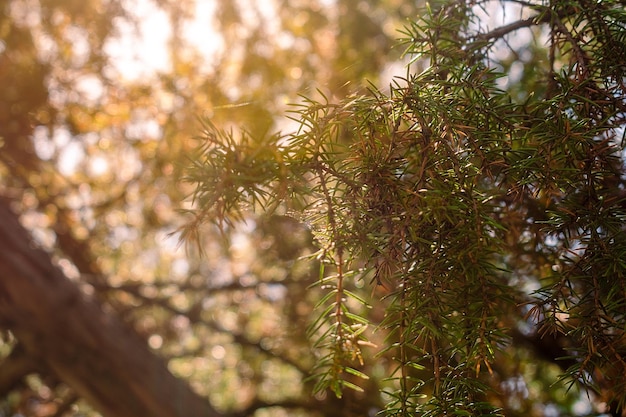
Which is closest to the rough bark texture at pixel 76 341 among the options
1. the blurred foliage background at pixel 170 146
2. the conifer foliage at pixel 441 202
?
the blurred foliage background at pixel 170 146

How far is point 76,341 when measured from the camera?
220 cm

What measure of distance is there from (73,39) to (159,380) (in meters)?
1.70

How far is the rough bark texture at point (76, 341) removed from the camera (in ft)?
7.06

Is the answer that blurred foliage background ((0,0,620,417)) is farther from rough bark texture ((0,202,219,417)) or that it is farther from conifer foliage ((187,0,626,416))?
conifer foliage ((187,0,626,416))

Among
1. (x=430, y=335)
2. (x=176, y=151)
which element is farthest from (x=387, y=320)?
(x=176, y=151)

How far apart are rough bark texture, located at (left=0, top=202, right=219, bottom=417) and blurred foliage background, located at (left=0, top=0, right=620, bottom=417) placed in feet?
0.65

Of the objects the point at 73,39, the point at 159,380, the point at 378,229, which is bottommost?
the point at 378,229

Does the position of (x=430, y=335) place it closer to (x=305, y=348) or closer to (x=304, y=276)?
(x=304, y=276)

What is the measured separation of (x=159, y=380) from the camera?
2229mm

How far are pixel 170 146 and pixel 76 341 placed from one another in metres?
0.89

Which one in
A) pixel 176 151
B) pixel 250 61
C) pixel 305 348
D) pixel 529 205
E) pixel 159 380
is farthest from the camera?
pixel 250 61

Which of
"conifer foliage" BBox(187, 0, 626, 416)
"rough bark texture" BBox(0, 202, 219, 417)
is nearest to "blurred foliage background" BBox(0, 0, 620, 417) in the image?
"rough bark texture" BBox(0, 202, 219, 417)

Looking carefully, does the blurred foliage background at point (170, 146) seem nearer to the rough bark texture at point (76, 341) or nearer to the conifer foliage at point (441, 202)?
the rough bark texture at point (76, 341)

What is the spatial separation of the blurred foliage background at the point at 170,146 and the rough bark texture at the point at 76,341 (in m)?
0.20
